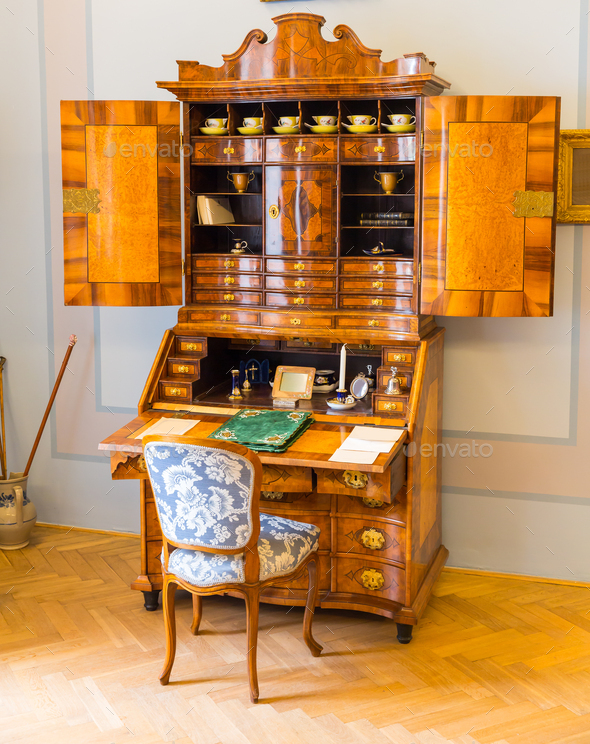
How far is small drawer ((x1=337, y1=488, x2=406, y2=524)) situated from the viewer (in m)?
3.17

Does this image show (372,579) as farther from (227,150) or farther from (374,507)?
(227,150)

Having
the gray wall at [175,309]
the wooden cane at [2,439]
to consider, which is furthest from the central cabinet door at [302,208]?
the wooden cane at [2,439]

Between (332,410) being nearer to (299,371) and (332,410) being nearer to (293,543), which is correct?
(299,371)

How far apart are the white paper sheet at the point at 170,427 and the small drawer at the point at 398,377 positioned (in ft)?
2.58

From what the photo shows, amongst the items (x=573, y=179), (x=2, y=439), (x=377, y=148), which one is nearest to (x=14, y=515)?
(x=2, y=439)

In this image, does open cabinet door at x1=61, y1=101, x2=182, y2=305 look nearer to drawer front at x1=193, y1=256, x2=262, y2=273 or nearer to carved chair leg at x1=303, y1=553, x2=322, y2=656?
drawer front at x1=193, y1=256, x2=262, y2=273

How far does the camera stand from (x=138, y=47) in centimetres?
398

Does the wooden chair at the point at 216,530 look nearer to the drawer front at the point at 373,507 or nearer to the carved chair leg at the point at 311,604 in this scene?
the carved chair leg at the point at 311,604

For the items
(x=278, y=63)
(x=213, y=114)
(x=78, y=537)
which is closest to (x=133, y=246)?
(x=213, y=114)

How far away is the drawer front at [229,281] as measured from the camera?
11.6ft

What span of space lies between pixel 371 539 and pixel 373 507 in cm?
14

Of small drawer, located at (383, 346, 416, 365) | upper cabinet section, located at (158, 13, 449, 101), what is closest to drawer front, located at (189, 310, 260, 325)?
small drawer, located at (383, 346, 416, 365)

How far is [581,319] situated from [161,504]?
6.84ft

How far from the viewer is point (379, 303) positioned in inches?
134
